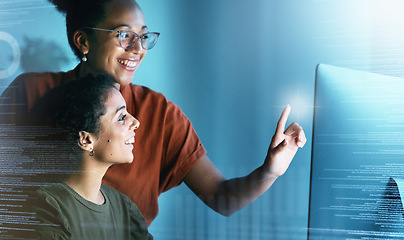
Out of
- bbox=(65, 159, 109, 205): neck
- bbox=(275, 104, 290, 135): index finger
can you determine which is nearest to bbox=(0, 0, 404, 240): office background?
bbox=(275, 104, 290, 135): index finger

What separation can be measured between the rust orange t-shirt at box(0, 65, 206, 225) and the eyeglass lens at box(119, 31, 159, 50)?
3.7 inches

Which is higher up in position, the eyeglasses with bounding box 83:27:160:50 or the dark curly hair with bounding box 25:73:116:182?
the eyeglasses with bounding box 83:27:160:50

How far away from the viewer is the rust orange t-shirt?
81 cm

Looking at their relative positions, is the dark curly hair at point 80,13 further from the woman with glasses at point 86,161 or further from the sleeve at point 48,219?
the sleeve at point 48,219

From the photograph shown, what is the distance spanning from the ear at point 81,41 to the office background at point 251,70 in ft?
0.10

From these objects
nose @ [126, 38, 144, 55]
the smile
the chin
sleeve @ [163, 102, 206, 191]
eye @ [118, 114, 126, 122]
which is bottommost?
sleeve @ [163, 102, 206, 191]

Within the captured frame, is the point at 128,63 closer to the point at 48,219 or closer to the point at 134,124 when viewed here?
the point at 134,124

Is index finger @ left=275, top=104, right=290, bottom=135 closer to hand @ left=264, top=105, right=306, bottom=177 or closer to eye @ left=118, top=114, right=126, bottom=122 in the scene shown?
hand @ left=264, top=105, right=306, bottom=177

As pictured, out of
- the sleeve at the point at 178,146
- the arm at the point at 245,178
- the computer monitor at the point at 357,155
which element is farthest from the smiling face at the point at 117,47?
the computer monitor at the point at 357,155

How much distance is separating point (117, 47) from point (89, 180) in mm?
297

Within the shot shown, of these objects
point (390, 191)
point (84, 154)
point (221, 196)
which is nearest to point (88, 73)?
point (84, 154)

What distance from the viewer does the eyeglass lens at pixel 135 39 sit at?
792mm

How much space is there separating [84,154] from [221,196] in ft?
1.03

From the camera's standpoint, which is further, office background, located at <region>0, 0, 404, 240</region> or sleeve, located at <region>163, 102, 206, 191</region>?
sleeve, located at <region>163, 102, 206, 191</region>
